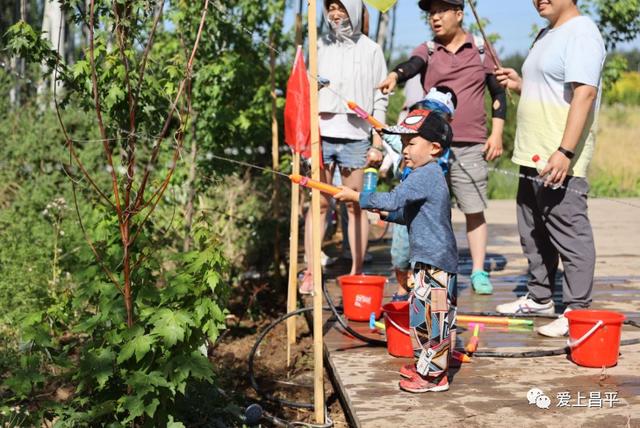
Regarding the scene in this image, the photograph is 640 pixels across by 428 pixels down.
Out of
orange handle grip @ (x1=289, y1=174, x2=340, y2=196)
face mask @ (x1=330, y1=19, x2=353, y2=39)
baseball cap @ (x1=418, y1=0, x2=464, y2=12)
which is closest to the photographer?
orange handle grip @ (x1=289, y1=174, x2=340, y2=196)

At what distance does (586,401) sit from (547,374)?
39 cm

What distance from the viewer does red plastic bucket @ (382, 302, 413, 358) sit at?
425 cm

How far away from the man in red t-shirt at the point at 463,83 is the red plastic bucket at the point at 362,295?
0.93 meters

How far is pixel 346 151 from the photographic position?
215 inches

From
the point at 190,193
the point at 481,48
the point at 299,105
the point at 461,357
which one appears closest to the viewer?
the point at 461,357

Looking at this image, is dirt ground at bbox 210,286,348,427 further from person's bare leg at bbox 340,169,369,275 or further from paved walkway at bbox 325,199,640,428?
person's bare leg at bbox 340,169,369,275

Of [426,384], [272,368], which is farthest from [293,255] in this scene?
[426,384]

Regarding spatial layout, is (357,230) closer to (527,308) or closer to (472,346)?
(527,308)

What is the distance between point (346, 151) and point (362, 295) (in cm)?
98

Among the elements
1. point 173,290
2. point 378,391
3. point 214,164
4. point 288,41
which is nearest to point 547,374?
point 378,391

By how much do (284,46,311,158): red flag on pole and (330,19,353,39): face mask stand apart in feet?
2.70

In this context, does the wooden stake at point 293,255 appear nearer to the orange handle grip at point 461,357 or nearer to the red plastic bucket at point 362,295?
the red plastic bucket at point 362,295

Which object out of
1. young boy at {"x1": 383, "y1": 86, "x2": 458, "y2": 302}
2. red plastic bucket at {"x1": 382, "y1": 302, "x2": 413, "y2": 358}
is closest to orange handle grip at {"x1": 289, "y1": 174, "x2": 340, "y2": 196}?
red plastic bucket at {"x1": 382, "y1": 302, "x2": 413, "y2": 358}

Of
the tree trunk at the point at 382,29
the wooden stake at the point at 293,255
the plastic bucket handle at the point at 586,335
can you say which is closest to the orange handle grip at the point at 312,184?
the wooden stake at the point at 293,255
